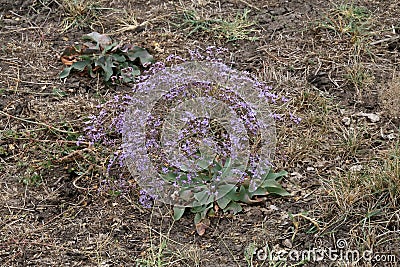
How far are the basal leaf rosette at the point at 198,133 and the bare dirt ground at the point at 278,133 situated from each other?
0.11m

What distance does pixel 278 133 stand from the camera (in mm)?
3250

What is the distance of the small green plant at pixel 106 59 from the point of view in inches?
147

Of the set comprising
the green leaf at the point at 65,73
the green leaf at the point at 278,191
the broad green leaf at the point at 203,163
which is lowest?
the green leaf at the point at 65,73

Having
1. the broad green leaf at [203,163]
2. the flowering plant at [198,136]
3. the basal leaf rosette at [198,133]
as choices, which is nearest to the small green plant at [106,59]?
the flowering plant at [198,136]

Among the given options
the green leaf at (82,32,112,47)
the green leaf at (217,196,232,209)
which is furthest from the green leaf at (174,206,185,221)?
the green leaf at (82,32,112,47)

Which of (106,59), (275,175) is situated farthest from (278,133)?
(106,59)

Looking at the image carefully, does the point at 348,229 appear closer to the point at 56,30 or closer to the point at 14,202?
the point at 14,202

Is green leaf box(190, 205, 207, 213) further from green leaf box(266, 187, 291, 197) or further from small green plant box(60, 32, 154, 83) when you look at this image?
small green plant box(60, 32, 154, 83)

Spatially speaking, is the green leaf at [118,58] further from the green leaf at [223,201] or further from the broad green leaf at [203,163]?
the green leaf at [223,201]

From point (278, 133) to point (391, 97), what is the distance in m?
0.70

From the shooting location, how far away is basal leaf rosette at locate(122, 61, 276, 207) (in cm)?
289

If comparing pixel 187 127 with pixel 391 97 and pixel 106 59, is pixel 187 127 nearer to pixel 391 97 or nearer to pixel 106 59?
pixel 106 59

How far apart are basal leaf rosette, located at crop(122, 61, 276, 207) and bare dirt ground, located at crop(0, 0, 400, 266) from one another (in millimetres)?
115

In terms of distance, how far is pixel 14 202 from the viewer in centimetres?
302
